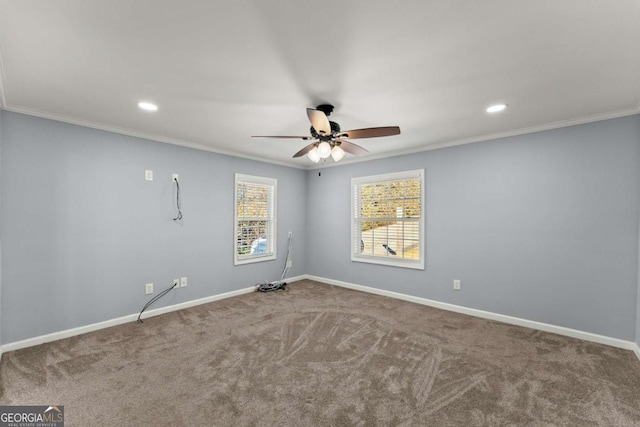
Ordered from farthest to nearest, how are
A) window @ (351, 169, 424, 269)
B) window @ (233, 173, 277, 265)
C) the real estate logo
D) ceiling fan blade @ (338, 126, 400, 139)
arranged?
1. window @ (233, 173, 277, 265)
2. window @ (351, 169, 424, 269)
3. ceiling fan blade @ (338, 126, 400, 139)
4. the real estate logo

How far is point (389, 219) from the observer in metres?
4.86

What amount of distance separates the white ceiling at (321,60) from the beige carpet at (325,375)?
2425mm

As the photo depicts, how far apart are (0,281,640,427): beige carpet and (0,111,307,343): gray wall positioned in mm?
450

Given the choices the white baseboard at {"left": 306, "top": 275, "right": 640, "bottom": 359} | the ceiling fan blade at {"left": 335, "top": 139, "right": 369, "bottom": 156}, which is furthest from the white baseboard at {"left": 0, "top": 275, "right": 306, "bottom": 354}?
the ceiling fan blade at {"left": 335, "top": 139, "right": 369, "bottom": 156}

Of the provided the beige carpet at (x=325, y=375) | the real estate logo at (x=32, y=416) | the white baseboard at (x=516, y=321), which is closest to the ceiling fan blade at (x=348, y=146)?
the beige carpet at (x=325, y=375)

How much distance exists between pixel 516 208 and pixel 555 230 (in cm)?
46

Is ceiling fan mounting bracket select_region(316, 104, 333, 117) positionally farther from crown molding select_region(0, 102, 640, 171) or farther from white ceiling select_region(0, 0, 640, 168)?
crown molding select_region(0, 102, 640, 171)

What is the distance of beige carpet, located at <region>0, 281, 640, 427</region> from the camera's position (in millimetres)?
1935

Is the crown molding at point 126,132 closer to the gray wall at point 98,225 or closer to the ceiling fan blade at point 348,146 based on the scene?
the gray wall at point 98,225

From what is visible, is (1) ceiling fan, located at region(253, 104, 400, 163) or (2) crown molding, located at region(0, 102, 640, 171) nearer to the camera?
(1) ceiling fan, located at region(253, 104, 400, 163)

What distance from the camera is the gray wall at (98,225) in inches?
114

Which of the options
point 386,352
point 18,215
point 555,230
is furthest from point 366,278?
point 18,215

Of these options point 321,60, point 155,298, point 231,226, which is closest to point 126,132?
point 231,226

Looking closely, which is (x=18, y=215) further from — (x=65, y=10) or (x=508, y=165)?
(x=508, y=165)
